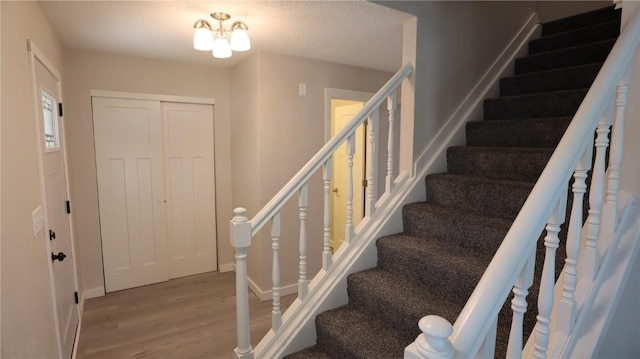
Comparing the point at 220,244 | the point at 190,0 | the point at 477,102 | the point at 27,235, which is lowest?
the point at 220,244

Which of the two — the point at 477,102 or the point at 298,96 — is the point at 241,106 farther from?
the point at 477,102

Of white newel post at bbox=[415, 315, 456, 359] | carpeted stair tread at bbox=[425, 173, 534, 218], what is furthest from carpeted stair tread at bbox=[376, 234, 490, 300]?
white newel post at bbox=[415, 315, 456, 359]

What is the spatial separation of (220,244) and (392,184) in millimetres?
2489

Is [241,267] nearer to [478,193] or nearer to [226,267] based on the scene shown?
[478,193]

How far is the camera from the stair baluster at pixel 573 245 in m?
1.09

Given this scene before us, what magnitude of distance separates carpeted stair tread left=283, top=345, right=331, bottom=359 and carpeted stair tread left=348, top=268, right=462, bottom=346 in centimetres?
31

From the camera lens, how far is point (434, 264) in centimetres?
174

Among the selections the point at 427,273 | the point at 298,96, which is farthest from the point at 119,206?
the point at 427,273

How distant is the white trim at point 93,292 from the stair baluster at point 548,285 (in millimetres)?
3690

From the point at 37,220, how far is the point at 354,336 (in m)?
1.69

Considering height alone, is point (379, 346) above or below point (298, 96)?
below

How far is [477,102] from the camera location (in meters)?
2.53

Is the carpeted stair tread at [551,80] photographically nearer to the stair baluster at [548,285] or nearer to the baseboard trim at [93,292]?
the stair baluster at [548,285]

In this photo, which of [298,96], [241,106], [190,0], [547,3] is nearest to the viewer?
[190,0]
